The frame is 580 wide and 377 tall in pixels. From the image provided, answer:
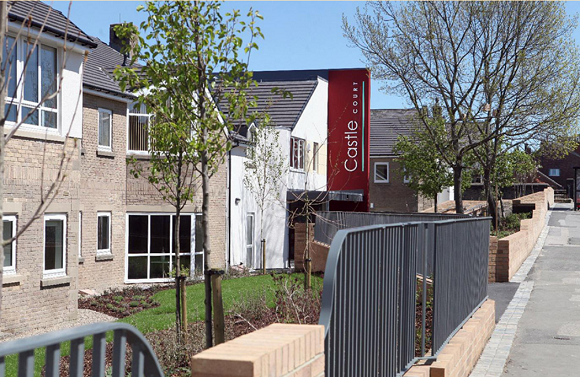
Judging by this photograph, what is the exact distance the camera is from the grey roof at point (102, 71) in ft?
69.2

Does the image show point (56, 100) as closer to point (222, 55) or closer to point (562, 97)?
point (222, 55)

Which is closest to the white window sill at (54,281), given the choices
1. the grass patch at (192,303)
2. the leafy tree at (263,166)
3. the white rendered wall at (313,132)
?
the grass patch at (192,303)

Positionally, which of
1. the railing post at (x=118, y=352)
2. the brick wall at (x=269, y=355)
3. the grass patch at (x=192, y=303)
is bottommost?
the grass patch at (x=192, y=303)

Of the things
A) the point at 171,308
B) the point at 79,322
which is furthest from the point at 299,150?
the point at 79,322

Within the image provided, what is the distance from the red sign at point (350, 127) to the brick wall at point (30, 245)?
20.9 meters

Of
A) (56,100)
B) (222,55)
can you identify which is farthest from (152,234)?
(222,55)

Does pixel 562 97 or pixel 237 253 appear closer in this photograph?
pixel 562 97

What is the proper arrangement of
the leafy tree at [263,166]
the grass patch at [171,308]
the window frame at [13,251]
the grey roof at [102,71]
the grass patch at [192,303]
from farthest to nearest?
the leafy tree at [263,166], the grey roof at [102,71], the window frame at [13,251], the grass patch at [192,303], the grass patch at [171,308]

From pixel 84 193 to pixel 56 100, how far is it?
5.58 m

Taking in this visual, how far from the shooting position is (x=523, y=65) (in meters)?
25.7

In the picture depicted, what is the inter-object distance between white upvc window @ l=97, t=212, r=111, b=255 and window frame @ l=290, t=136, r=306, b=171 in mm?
12182

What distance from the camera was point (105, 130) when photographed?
878 inches

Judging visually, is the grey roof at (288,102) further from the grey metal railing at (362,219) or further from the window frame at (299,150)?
the grey metal railing at (362,219)

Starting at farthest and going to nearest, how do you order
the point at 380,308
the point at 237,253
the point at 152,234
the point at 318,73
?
the point at 318,73
the point at 237,253
the point at 152,234
the point at 380,308
